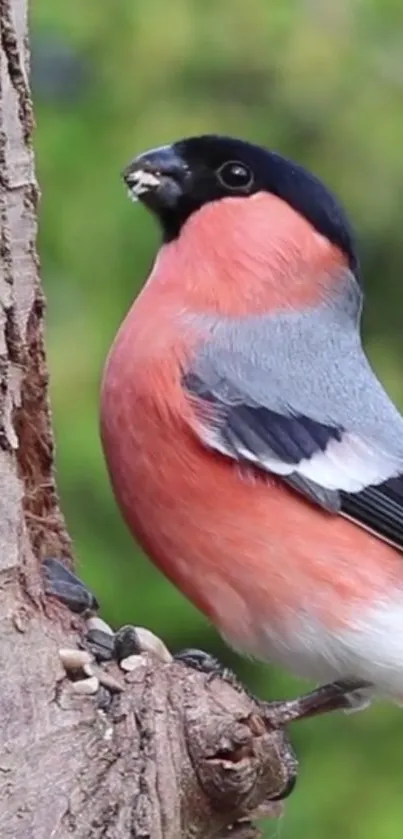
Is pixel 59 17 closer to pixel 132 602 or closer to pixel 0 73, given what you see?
pixel 132 602

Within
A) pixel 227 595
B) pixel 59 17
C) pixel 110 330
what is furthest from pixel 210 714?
pixel 59 17

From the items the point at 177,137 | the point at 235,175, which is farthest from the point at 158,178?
the point at 177,137

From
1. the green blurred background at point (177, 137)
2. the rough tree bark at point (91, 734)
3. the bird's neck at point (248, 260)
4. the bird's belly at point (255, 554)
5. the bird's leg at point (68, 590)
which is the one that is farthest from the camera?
the green blurred background at point (177, 137)

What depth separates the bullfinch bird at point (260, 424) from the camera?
2.30m

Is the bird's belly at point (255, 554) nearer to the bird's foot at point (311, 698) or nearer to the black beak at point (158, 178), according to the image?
the bird's foot at point (311, 698)

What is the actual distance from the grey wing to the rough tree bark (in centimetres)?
41

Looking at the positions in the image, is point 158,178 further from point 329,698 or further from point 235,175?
point 329,698

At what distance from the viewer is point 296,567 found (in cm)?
229

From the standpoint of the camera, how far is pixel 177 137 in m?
3.88

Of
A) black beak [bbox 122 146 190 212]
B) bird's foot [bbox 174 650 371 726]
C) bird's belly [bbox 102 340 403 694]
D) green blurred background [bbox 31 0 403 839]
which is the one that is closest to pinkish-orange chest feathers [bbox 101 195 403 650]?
bird's belly [bbox 102 340 403 694]

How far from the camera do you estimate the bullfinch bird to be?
7.55 ft

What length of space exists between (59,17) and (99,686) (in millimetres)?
2335

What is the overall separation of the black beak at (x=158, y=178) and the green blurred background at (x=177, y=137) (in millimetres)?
922

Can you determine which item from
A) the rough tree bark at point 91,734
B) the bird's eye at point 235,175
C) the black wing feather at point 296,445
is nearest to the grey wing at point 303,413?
the black wing feather at point 296,445
